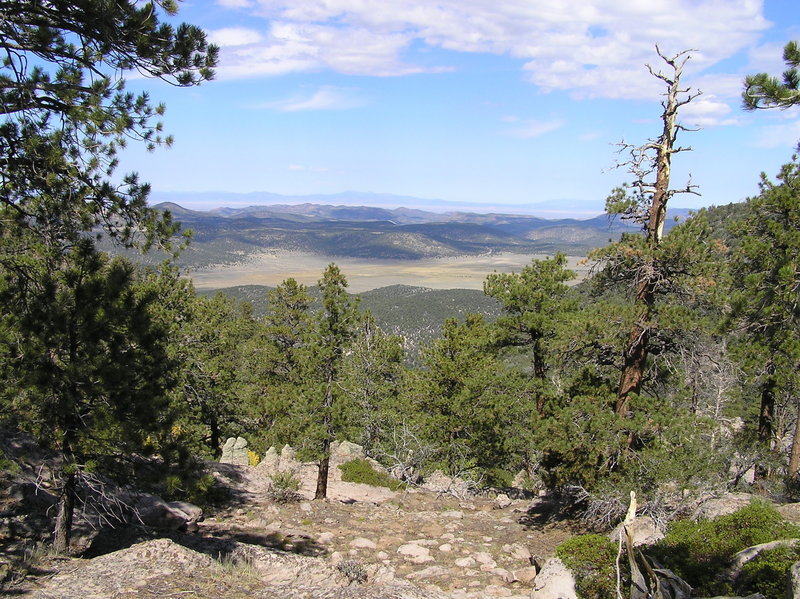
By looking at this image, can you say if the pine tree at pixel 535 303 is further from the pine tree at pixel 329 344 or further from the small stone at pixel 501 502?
the pine tree at pixel 329 344

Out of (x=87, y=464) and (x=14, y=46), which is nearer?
(x=14, y=46)

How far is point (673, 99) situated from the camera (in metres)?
10.3

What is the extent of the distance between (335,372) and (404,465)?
604 centimetres

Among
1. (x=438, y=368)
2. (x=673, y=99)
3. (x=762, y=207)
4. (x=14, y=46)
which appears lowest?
(x=438, y=368)

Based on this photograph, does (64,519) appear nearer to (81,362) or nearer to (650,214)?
(81,362)

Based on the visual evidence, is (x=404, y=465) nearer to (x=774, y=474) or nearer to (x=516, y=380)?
(x=516, y=380)

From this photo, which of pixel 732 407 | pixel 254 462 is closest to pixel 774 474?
pixel 732 407

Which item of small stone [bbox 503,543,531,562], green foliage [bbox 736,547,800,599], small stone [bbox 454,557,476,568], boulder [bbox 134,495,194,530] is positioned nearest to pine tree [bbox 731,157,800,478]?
green foliage [bbox 736,547,800,599]

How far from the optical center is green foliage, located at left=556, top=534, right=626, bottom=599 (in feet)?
25.4

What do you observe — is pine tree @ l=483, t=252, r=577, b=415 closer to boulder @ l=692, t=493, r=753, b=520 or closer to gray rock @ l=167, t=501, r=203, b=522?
boulder @ l=692, t=493, r=753, b=520

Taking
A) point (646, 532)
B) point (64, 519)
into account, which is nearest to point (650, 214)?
point (646, 532)

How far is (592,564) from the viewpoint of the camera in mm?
8227

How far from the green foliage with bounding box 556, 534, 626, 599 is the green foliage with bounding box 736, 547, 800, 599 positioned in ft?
5.54

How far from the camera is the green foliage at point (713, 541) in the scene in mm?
7879
